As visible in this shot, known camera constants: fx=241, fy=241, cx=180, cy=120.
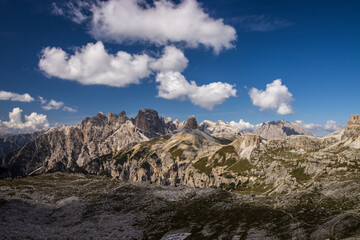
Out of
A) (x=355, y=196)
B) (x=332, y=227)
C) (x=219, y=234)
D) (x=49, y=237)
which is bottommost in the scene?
(x=49, y=237)

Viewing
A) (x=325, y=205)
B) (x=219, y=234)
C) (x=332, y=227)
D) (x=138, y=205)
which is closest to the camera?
(x=332, y=227)

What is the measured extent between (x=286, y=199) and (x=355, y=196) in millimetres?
21865

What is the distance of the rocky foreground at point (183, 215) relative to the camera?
65938mm

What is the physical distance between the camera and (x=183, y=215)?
92.8m

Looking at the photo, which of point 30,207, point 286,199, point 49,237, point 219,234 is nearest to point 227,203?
point 286,199

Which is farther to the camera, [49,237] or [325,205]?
[325,205]

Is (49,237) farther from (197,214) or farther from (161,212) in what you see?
(197,214)

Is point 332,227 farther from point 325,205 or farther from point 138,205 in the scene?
A: point 138,205

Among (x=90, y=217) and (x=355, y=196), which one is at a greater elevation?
(x=355, y=196)

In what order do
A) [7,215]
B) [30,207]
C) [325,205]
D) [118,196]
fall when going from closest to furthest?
1. [325,205]
2. [7,215]
3. [30,207]
4. [118,196]

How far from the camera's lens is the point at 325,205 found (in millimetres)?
78938

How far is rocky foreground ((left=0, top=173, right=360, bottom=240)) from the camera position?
65938 millimetres

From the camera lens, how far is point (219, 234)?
70.6m

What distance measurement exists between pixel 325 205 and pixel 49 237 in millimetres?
87931
